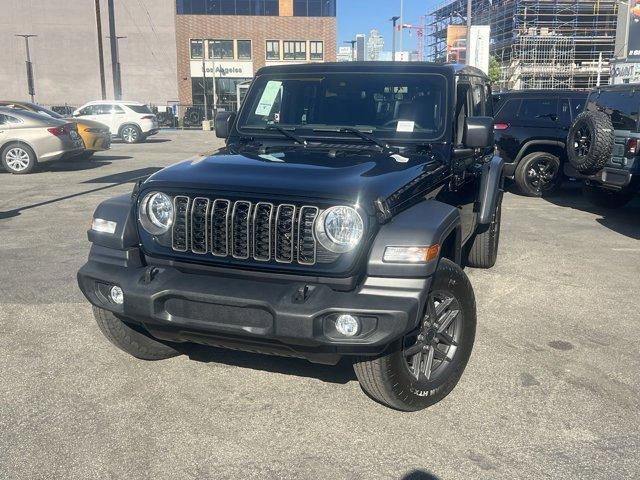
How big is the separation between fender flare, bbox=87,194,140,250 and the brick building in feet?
174

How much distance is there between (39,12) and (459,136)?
58590mm

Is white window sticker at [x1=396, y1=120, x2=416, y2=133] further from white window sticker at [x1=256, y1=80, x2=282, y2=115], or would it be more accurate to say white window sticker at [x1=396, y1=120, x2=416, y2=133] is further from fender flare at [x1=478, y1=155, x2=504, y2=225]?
fender flare at [x1=478, y1=155, x2=504, y2=225]

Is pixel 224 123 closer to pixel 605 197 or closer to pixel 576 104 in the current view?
pixel 605 197

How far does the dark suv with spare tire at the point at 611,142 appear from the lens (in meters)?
8.27

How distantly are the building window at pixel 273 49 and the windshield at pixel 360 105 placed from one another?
53.3 meters

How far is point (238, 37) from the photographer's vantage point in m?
55.7

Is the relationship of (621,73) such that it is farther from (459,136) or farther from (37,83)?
(37,83)

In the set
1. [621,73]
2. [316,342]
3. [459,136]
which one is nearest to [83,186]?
[459,136]

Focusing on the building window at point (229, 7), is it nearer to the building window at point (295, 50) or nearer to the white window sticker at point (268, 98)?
the building window at point (295, 50)

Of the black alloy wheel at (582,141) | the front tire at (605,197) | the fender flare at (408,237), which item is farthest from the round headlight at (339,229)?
the front tire at (605,197)

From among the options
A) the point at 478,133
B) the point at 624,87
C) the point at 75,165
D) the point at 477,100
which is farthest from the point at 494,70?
the point at 478,133

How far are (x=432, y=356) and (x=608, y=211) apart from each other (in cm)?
777

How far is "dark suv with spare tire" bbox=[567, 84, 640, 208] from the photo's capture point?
8.27 meters

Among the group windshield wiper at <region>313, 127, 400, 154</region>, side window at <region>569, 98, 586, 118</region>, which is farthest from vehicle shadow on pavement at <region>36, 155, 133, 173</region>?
windshield wiper at <region>313, 127, 400, 154</region>
